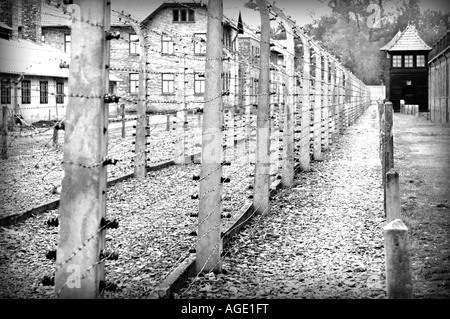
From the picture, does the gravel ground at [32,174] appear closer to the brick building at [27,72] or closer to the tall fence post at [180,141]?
the tall fence post at [180,141]

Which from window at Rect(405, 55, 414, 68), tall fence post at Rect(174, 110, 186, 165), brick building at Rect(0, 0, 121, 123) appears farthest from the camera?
window at Rect(405, 55, 414, 68)

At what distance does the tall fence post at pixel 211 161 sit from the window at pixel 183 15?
45.2 metres

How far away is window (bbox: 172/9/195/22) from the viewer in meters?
50.6

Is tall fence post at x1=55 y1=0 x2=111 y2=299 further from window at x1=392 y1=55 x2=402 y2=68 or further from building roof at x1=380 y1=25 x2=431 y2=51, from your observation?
window at x1=392 y1=55 x2=402 y2=68

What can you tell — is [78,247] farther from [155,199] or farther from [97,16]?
[155,199]

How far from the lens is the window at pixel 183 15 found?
166ft

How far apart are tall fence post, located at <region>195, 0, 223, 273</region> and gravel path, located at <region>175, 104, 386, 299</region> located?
24 cm

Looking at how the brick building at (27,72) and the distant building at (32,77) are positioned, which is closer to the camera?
the brick building at (27,72)

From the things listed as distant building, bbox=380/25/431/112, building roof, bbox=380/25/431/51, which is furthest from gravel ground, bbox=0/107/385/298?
building roof, bbox=380/25/431/51

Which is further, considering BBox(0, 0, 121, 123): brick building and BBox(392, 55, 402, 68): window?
BBox(392, 55, 402, 68): window

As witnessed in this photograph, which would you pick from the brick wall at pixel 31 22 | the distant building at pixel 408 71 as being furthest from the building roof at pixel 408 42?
the brick wall at pixel 31 22

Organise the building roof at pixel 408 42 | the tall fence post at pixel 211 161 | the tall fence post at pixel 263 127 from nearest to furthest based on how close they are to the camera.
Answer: the tall fence post at pixel 211 161, the tall fence post at pixel 263 127, the building roof at pixel 408 42

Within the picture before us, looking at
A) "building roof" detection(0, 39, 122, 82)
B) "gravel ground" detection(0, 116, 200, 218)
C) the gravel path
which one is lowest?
the gravel path

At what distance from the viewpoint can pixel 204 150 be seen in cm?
650
